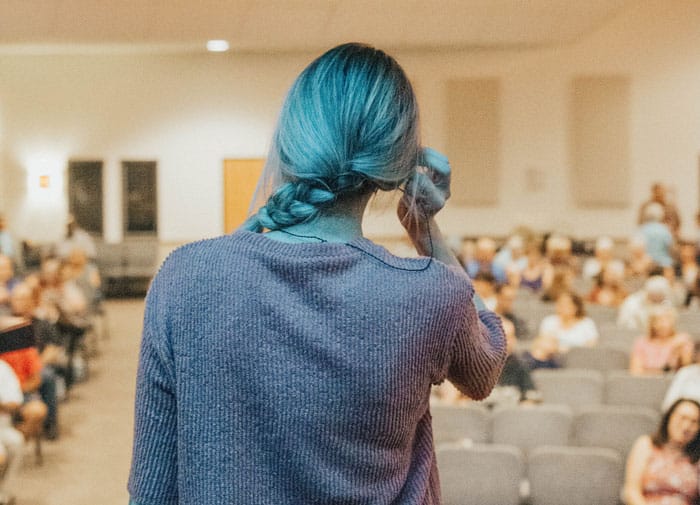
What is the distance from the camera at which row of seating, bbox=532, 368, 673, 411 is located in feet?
19.5

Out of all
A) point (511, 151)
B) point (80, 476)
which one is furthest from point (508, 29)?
point (80, 476)

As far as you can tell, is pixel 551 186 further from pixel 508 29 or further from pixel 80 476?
pixel 80 476

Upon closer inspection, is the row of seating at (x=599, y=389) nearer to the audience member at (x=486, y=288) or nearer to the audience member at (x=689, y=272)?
the audience member at (x=486, y=288)

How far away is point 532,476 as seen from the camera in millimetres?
4750

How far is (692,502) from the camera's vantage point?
15.2 feet

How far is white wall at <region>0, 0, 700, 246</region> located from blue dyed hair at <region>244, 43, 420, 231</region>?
13.8 m

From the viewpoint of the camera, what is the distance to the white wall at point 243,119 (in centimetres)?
1453

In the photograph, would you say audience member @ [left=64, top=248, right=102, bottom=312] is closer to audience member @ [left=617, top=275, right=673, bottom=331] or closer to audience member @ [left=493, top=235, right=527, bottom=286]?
audience member @ [left=493, top=235, right=527, bottom=286]

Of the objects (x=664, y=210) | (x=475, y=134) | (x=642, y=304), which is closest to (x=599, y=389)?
(x=642, y=304)

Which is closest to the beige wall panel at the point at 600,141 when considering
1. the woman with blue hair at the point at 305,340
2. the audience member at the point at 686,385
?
the audience member at the point at 686,385

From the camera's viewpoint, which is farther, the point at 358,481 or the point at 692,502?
the point at 692,502

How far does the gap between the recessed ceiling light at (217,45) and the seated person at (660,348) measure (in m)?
8.29

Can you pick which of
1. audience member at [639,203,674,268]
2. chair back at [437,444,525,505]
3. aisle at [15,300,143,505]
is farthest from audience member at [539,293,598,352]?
audience member at [639,203,674,268]

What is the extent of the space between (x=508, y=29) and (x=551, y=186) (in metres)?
2.96
